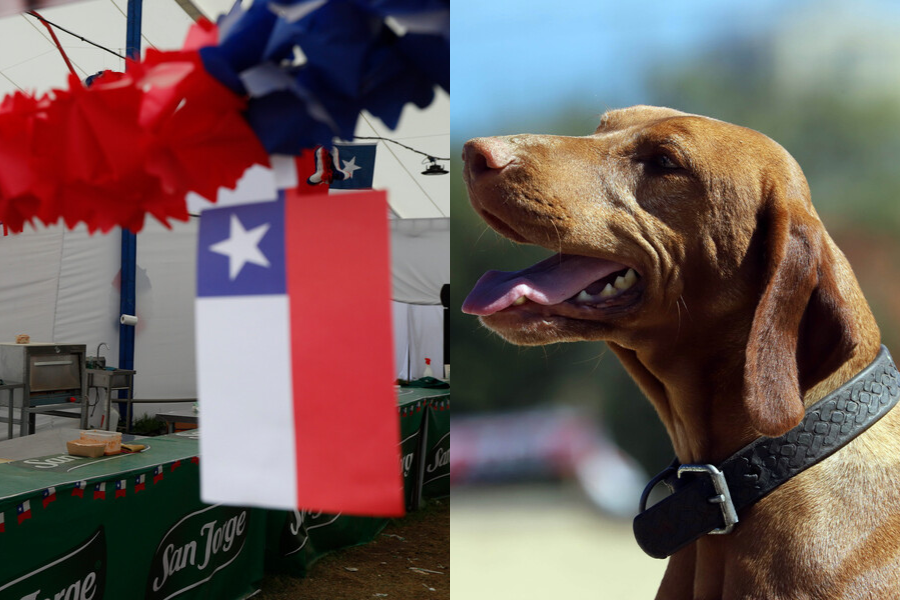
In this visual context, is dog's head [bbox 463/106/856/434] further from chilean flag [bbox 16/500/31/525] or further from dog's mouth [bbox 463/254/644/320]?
chilean flag [bbox 16/500/31/525]

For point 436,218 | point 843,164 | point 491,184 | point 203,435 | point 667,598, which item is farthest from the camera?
point 436,218

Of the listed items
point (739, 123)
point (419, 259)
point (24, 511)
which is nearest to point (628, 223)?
point (739, 123)

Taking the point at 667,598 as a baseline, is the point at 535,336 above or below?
above

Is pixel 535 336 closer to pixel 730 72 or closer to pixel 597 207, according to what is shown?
pixel 597 207

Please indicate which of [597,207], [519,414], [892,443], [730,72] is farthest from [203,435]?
[730,72]

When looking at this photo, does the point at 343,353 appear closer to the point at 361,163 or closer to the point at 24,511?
the point at 24,511

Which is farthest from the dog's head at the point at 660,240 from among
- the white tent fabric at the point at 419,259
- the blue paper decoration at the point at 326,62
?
the white tent fabric at the point at 419,259
